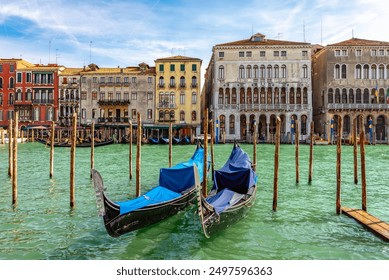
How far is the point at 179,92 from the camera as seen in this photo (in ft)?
101

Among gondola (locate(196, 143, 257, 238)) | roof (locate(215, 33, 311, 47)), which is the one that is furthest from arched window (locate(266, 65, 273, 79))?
gondola (locate(196, 143, 257, 238))

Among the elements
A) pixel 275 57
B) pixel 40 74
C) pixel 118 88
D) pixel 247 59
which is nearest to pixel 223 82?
pixel 247 59

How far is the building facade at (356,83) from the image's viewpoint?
28469mm

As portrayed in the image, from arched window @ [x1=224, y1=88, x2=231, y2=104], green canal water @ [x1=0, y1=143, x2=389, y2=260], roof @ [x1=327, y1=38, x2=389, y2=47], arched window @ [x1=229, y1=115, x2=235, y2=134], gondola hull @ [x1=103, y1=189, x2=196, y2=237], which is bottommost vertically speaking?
green canal water @ [x1=0, y1=143, x2=389, y2=260]

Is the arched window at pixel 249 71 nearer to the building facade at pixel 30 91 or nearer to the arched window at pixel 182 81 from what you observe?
the arched window at pixel 182 81

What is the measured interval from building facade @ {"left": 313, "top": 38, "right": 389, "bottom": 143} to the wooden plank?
23.4 meters

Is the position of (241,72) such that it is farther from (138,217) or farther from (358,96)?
(138,217)

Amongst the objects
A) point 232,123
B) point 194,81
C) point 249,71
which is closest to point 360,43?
point 249,71

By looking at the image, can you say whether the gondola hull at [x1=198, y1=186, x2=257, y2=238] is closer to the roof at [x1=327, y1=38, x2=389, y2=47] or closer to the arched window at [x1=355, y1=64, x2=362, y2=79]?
the roof at [x1=327, y1=38, x2=389, y2=47]

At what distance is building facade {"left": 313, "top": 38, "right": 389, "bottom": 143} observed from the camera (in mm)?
28469

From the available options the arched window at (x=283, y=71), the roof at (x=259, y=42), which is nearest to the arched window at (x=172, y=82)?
the roof at (x=259, y=42)

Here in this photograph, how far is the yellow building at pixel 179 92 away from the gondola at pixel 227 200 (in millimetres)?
22358

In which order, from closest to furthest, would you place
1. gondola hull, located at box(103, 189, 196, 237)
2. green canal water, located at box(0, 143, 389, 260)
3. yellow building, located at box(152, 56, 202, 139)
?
green canal water, located at box(0, 143, 389, 260)
gondola hull, located at box(103, 189, 196, 237)
yellow building, located at box(152, 56, 202, 139)
